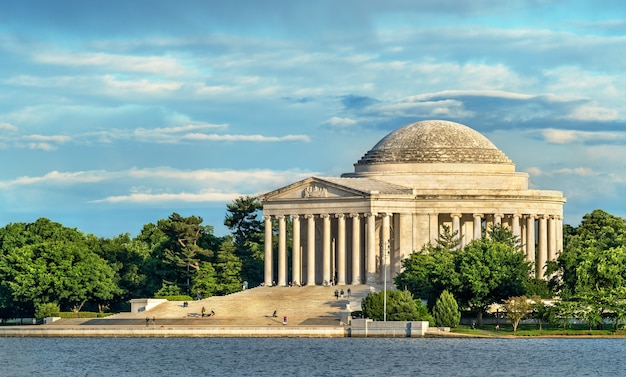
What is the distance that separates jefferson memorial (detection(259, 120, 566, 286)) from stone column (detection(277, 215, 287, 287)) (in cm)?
10

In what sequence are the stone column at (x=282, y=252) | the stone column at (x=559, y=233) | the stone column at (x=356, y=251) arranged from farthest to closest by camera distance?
the stone column at (x=559, y=233)
the stone column at (x=282, y=252)
the stone column at (x=356, y=251)

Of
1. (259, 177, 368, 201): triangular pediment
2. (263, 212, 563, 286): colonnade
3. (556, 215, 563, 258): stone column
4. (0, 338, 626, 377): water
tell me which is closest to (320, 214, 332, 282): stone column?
(263, 212, 563, 286): colonnade

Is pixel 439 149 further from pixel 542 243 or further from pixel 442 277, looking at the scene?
pixel 442 277

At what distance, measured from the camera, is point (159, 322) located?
173000mm

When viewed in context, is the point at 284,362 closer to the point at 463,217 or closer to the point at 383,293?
the point at 383,293

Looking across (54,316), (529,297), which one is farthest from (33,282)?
(529,297)

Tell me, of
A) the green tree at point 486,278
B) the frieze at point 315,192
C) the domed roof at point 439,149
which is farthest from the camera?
the domed roof at point 439,149

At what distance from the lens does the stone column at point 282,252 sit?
641 ft

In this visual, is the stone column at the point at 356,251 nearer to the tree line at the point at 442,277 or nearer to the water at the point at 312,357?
the tree line at the point at 442,277

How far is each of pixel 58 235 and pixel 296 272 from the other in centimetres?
2452

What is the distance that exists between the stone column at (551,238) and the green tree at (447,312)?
1536 inches

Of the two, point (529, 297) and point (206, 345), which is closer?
point (206, 345)

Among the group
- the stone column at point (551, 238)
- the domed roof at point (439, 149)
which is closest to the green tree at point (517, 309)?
the domed roof at point (439, 149)

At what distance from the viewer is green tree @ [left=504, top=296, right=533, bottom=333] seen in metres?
159
